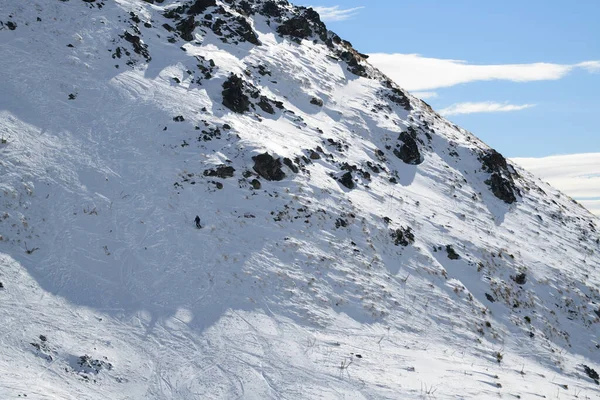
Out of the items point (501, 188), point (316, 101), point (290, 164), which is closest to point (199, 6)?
point (316, 101)

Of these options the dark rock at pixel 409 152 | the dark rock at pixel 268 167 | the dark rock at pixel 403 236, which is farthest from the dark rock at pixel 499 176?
the dark rock at pixel 268 167

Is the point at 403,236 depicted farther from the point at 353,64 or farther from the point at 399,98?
Answer: the point at 353,64

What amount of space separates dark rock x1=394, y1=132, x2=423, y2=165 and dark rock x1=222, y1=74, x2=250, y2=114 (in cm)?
962

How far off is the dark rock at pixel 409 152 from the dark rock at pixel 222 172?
1240 centimetres

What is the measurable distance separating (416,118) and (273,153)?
16487 millimetres

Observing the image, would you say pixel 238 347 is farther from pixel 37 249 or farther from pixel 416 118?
pixel 416 118

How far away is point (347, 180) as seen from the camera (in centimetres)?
2281

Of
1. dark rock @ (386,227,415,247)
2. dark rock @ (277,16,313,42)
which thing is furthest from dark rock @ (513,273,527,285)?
dark rock @ (277,16,313,42)

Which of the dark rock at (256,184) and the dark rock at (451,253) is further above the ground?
the dark rock at (451,253)

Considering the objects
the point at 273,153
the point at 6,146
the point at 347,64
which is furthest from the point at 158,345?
the point at 347,64

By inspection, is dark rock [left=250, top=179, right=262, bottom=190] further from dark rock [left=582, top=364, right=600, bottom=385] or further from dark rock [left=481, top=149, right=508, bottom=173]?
dark rock [left=481, top=149, right=508, bottom=173]

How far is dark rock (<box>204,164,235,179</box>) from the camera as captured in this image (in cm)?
1938

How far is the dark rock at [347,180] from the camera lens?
74.5ft

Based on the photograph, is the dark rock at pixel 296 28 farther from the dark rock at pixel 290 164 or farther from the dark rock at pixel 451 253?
the dark rock at pixel 451 253
